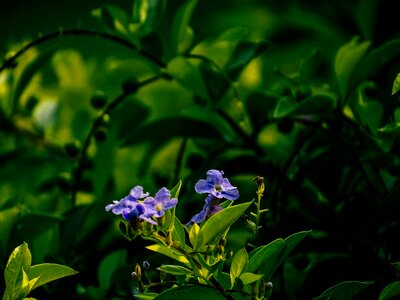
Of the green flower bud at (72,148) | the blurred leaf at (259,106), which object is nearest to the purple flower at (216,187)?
the blurred leaf at (259,106)

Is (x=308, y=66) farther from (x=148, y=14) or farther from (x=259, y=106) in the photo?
Answer: (x=148, y=14)

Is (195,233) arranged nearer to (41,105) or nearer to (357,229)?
(357,229)

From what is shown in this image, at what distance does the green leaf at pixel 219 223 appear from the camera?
2.79 feet

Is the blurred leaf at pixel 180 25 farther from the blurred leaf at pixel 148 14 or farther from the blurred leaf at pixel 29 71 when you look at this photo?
the blurred leaf at pixel 29 71

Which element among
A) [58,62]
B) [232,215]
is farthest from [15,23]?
[232,215]

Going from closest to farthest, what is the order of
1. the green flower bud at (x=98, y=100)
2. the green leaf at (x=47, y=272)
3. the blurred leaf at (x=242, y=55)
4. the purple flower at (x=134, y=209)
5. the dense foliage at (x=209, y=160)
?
the purple flower at (x=134, y=209)
the green leaf at (x=47, y=272)
the dense foliage at (x=209, y=160)
the blurred leaf at (x=242, y=55)
the green flower bud at (x=98, y=100)

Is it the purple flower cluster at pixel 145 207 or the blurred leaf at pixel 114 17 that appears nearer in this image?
the purple flower cluster at pixel 145 207

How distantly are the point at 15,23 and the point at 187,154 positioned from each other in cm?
288

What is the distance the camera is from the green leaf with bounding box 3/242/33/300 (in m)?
0.91

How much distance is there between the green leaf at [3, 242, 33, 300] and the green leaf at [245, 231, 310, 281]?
10.1 inches

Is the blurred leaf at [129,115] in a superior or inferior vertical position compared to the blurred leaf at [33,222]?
inferior

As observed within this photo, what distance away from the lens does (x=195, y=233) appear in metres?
0.88

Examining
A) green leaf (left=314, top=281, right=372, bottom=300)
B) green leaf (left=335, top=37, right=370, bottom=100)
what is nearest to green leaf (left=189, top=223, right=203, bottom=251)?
green leaf (left=314, top=281, right=372, bottom=300)

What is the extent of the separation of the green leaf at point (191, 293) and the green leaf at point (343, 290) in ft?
0.39
